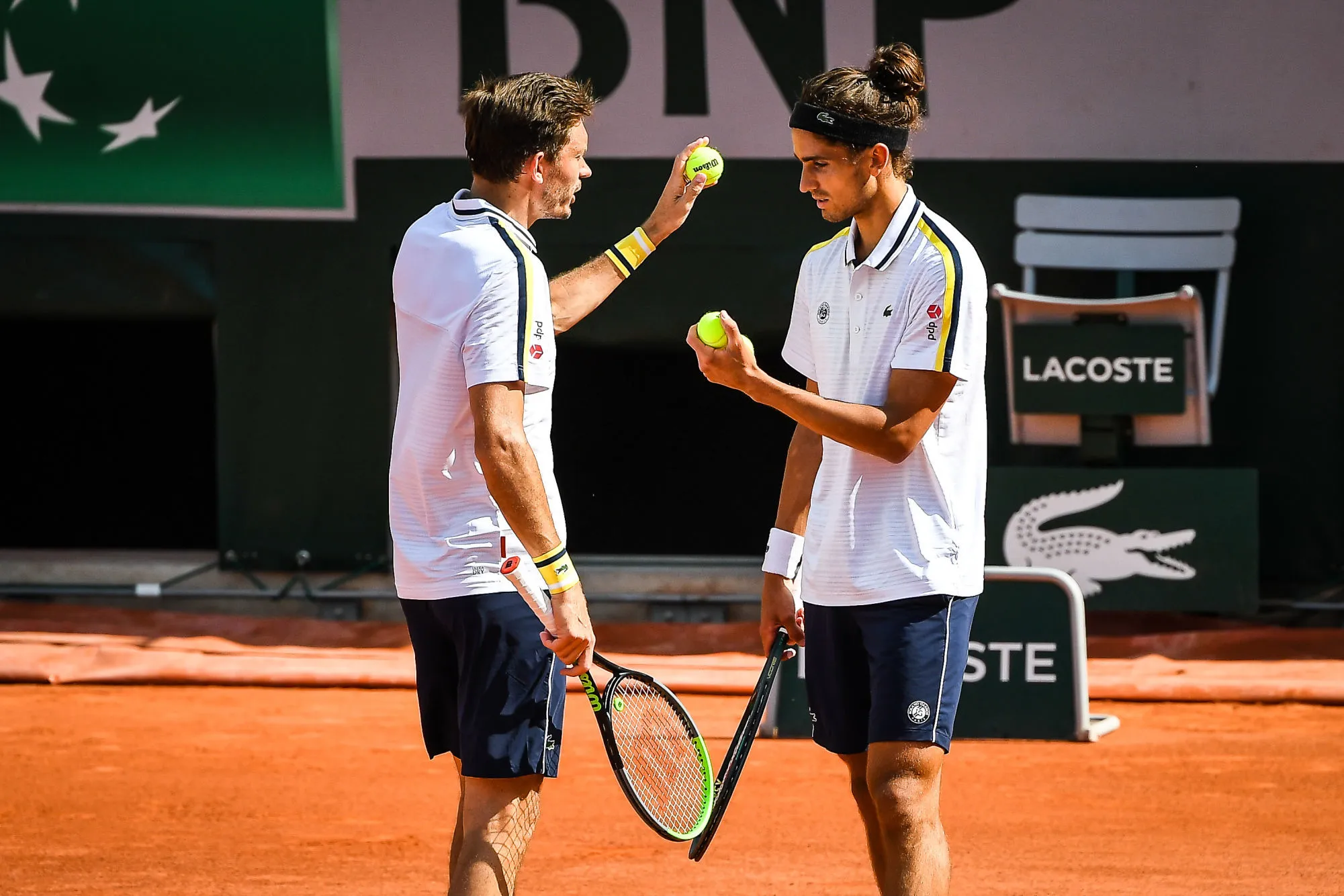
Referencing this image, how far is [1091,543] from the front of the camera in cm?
769

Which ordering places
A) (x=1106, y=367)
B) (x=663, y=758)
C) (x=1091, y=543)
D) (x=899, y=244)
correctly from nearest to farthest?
(x=899, y=244)
(x=663, y=758)
(x=1091, y=543)
(x=1106, y=367)

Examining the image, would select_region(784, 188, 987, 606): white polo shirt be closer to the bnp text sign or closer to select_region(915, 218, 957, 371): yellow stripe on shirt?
select_region(915, 218, 957, 371): yellow stripe on shirt

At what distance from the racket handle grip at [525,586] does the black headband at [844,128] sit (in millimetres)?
957

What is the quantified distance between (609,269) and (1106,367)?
4.81 m

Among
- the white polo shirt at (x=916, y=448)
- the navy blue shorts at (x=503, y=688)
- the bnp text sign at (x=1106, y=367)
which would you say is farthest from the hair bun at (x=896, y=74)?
the bnp text sign at (x=1106, y=367)

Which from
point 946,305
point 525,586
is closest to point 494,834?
point 525,586

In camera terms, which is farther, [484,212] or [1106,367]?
[1106,367]

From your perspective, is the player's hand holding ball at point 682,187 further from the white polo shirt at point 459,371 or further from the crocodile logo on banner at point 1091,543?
the crocodile logo on banner at point 1091,543

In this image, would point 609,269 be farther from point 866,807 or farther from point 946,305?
point 866,807

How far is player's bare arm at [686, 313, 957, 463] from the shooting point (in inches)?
111

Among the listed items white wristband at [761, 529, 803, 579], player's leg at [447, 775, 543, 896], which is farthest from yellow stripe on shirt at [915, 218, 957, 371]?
player's leg at [447, 775, 543, 896]

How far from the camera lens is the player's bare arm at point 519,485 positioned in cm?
272

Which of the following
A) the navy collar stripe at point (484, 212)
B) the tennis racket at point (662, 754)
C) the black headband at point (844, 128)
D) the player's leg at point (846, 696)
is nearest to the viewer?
the navy collar stripe at point (484, 212)

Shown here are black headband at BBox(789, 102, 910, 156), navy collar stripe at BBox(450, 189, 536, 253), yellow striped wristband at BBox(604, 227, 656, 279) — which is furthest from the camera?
yellow striped wristband at BBox(604, 227, 656, 279)
